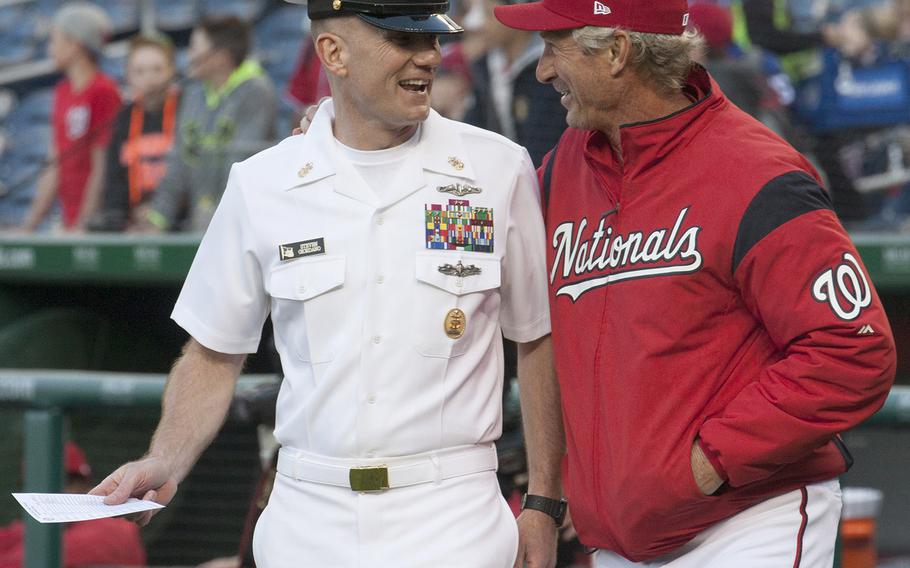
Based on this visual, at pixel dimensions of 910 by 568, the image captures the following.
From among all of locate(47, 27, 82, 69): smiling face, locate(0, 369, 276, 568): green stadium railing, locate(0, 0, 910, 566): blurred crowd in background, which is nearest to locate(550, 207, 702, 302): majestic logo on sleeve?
locate(0, 369, 276, 568): green stadium railing

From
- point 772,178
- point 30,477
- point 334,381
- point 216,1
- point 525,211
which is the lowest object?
point 216,1

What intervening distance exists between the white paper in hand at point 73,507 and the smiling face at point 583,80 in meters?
1.18

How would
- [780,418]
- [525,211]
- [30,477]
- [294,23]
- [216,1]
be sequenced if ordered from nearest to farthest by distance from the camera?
1. [780,418]
2. [525,211]
3. [30,477]
4. [294,23]
5. [216,1]

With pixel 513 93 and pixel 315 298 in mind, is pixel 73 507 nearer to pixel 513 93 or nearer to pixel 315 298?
pixel 315 298

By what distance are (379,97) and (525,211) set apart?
412mm

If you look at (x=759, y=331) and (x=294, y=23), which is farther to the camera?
(x=294, y=23)

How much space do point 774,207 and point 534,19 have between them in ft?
2.13

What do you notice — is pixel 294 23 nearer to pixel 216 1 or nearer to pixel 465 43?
pixel 216 1

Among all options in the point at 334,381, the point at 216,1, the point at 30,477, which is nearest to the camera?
the point at 334,381

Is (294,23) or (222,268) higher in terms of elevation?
(222,268)

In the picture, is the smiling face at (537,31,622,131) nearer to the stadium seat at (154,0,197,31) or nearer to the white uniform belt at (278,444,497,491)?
the white uniform belt at (278,444,497,491)

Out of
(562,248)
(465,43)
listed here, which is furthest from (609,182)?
(465,43)

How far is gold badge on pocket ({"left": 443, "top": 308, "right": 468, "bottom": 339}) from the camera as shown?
2811mm

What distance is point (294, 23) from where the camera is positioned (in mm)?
10109
